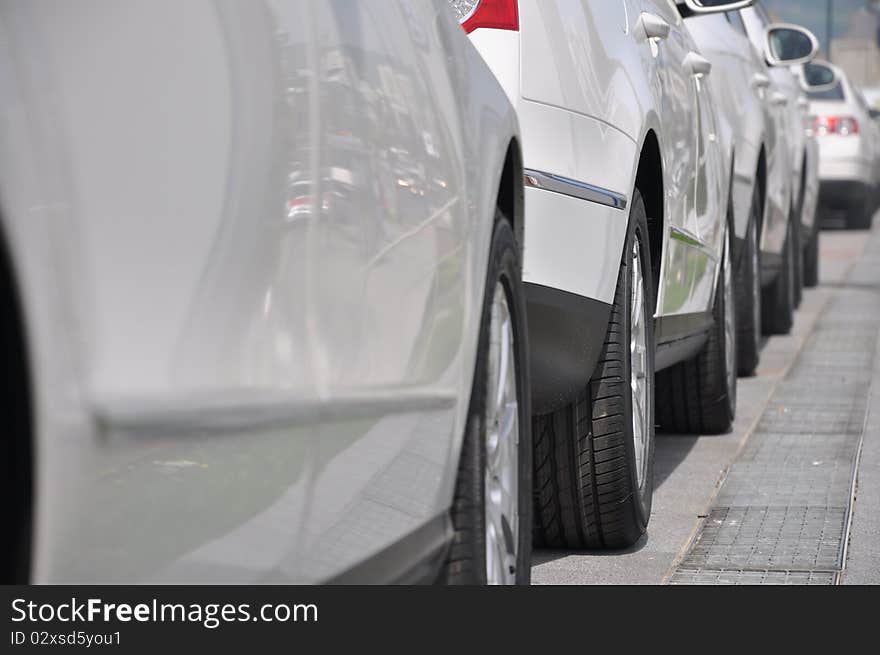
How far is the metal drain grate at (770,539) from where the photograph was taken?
4.16m

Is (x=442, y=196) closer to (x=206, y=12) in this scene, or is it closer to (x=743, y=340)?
(x=206, y=12)

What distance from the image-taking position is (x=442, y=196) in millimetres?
2518

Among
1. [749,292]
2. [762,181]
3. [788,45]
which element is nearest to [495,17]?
[749,292]

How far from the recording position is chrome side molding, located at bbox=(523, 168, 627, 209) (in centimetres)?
358

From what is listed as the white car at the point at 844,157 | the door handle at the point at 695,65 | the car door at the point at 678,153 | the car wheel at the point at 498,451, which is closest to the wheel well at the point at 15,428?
the car wheel at the point at 498,451

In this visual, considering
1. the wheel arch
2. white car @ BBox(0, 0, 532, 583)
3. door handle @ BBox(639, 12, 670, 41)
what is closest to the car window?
door handle @ BBox(639, 12, 670, 41)

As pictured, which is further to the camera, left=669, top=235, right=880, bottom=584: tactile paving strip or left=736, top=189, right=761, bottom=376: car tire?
left=736, top=189, right=761, bottom=376: car tire

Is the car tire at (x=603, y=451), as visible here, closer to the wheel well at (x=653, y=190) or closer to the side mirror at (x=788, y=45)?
the wheel well at (x=653, y=190)

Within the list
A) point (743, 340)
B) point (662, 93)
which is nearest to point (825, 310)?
point (743, 340)

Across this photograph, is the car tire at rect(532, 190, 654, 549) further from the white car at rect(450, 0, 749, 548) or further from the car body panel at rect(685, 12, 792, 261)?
the car body panel at rect(685, 12, 792, 261)

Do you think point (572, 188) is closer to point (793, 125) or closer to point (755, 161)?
point (755, 161)

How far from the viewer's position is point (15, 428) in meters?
1.37

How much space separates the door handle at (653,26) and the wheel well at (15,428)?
10.9 ft
